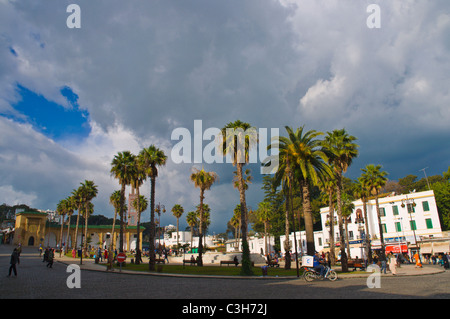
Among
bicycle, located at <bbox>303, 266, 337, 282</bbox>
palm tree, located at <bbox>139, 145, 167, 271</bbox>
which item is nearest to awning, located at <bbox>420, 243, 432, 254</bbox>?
bicycle, located at <bbox>303, 266, 337, 282</bbox>

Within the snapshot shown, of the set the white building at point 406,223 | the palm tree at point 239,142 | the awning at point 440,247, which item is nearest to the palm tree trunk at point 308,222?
the palm tree at point 239,142

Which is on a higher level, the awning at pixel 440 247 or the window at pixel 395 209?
the window at pixel 395 209

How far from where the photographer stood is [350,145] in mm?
32125

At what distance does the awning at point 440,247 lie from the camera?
163 ft

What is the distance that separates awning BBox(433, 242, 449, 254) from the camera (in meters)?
49.6

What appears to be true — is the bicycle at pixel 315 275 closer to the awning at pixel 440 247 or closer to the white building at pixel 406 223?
the white building at pixel 406 223

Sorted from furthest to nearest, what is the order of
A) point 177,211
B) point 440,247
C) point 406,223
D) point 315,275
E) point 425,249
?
1. point 177,211
2. point 406,223
3. point 425,249
4. point 440,247
5. point 315,275

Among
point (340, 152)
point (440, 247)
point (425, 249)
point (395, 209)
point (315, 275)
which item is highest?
Result: point (340, 152)

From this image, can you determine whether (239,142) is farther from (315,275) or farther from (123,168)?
(123,168)

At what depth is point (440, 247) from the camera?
50531 mm

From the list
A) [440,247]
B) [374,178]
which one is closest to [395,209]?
[440,247]

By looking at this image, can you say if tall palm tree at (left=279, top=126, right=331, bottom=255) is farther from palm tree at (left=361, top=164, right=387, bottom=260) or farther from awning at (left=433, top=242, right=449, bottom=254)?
awning at (left=433, top=242, right=449, bottom=254)
